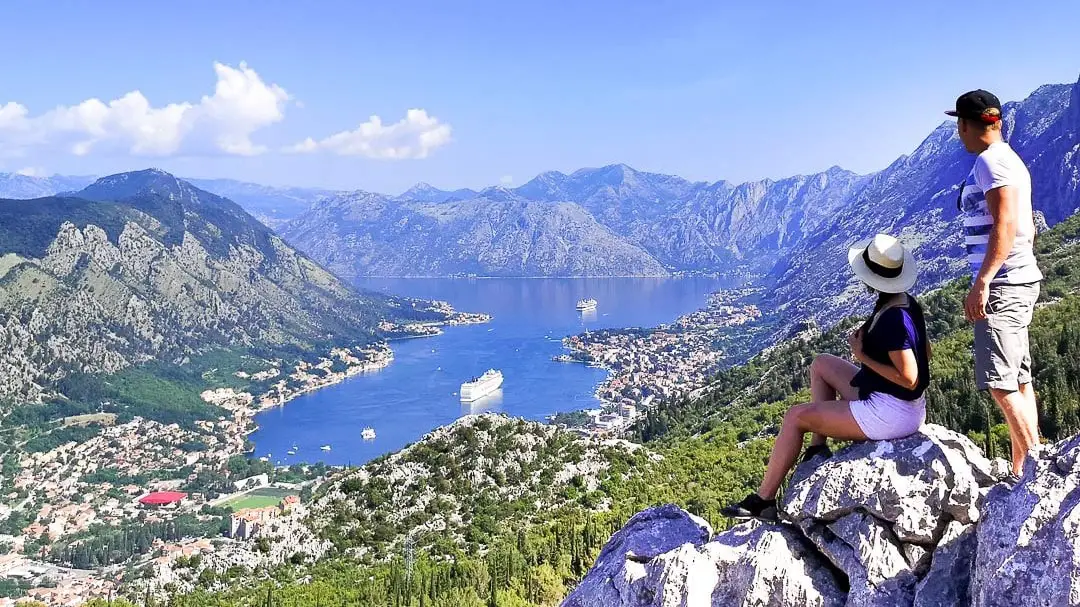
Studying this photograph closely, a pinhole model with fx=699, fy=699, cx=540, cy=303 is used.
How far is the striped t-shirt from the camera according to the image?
541 cm

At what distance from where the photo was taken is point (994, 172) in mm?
5465

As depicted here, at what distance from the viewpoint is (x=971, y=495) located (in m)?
5.82

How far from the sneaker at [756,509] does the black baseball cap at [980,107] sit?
12.4ft

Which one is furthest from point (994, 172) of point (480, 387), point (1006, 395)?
point (480, 387)

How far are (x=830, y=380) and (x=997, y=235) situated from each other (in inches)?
74.3

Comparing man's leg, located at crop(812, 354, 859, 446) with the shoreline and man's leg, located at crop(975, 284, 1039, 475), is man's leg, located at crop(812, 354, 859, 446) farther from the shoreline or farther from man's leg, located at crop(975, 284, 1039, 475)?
the shoreline

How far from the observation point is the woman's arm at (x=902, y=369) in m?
5.82

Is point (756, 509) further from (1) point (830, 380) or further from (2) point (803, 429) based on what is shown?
(1) point (830, 380)

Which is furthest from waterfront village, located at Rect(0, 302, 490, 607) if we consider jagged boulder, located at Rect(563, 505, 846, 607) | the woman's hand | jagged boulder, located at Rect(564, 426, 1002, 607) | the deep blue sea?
the woman's hand

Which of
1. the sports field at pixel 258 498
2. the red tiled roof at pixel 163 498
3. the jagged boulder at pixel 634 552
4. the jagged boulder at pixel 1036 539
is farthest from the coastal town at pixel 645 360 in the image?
the jagged boulder at pixel 1036 539

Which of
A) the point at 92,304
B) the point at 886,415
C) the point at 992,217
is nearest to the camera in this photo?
the point at 992,217

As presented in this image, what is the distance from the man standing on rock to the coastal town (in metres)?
78.4

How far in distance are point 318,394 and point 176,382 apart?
110 ft

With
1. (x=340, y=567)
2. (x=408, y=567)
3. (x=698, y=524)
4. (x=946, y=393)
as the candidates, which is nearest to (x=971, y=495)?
(x=698, y=524)
